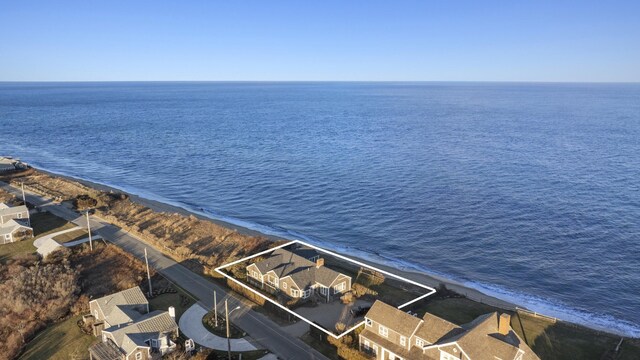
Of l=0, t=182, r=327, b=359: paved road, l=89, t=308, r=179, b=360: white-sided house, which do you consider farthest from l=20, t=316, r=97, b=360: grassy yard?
l=0, t=182, r=327, b=359: paved road

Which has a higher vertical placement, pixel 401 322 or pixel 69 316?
pixel 401 322

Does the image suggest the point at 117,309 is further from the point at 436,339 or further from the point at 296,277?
the point at 436,339

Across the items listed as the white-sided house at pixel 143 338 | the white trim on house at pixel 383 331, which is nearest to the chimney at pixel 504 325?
the white trim on house at pixel 383 331

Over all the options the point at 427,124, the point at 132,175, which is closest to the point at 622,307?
the point at 132,175

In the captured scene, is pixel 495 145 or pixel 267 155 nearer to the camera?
pixel 267 155

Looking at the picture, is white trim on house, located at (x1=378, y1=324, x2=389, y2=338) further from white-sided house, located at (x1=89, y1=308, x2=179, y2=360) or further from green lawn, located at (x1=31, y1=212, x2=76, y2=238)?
green lawn, located at (x1=31, y1=212, x2=76, y2=238)

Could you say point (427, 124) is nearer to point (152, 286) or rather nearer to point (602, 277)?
point (602, 277)

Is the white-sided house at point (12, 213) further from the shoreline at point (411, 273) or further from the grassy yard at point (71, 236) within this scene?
the shoreline at point (411, 273)
